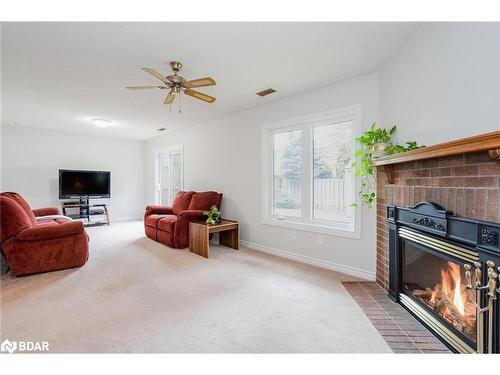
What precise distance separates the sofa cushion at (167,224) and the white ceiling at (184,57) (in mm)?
2076

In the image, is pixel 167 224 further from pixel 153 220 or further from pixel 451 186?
pixel 451 186

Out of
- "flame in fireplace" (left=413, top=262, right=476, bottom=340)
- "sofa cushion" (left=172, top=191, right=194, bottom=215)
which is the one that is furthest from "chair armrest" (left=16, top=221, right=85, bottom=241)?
"flame in fireplace" (left=413, top=262, right=476, bottom=340)

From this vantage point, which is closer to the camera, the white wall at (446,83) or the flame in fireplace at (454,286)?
the white wall at (446,83)

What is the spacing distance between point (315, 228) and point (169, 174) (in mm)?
4662

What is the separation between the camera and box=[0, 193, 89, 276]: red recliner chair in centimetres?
→ 275

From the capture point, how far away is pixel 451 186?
1.58 metres

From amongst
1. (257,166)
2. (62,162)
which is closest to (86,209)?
(62,162)

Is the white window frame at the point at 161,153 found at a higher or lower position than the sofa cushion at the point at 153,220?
higher

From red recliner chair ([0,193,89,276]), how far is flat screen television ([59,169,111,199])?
3373 mm

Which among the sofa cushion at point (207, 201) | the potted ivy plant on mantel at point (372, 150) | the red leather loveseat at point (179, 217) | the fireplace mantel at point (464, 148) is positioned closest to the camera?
the fireplace mantel at point (464, 148)

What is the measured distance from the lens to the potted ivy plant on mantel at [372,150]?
218cm

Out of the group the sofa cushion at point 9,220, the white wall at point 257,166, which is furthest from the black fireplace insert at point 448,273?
the sofa cushion at point 9,220

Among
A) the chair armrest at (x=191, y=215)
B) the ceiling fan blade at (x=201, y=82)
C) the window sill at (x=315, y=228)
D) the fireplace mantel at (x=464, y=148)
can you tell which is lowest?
the window sill at (x=315, y=228)

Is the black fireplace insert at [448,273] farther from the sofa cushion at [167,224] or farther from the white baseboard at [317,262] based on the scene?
the sofa cushion at [167,224]
